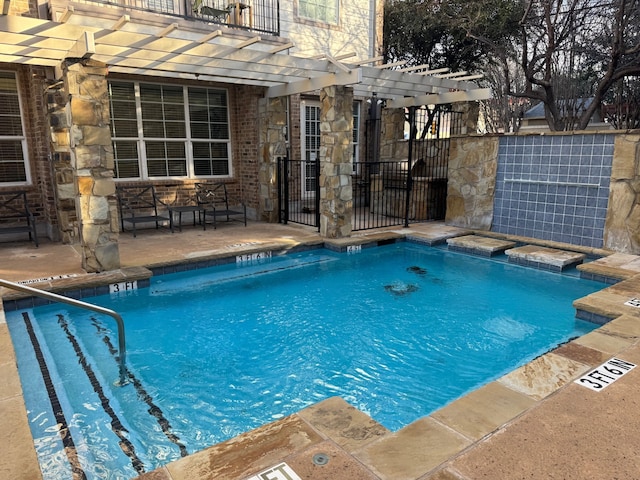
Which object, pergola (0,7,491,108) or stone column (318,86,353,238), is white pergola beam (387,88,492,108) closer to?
pergola (0,7,491,108)

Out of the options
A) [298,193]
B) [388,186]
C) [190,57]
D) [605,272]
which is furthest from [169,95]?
[605,272]

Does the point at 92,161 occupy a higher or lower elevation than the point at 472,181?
higher

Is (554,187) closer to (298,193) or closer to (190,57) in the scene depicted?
(298,193)

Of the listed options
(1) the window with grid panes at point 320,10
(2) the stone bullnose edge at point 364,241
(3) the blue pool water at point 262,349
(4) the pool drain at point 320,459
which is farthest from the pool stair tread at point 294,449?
(1) the window with grid panes at point 320,10

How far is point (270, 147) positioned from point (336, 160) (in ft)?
6.91

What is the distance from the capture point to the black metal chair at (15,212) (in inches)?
277

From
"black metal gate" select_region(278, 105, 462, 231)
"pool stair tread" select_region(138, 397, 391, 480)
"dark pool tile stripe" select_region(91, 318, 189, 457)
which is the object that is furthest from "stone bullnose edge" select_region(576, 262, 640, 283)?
"dark pool tile stripe" select_region(91, 318, 189, 457)

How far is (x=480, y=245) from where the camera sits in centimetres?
723

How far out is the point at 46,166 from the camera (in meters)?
6.99

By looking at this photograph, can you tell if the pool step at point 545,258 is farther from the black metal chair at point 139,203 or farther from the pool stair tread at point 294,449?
the black metal chair at point 139,203

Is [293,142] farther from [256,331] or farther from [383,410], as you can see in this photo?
[383,410]

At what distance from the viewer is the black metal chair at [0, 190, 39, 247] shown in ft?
23.1

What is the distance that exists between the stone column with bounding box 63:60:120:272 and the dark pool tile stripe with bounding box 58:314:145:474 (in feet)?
4.88

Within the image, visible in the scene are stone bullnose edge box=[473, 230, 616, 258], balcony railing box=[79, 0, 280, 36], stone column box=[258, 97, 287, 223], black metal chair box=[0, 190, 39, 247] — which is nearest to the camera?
stone bullnose edge box=[473, 230, 616, 258]
